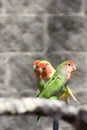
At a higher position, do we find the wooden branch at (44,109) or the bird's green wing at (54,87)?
the wooden branch at (44,109)

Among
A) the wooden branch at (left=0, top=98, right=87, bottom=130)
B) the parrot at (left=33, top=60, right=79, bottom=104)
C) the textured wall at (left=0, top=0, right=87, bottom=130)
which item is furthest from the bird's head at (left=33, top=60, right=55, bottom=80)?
the wooden branch at (left=0, top=98, right=87, bottom=130)

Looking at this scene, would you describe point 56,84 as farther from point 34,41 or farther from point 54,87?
point 34,41

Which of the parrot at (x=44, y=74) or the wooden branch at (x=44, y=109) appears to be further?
the parrot at (x=44, y=74)

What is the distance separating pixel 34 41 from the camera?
94.0 inches

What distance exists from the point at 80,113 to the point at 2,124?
210cm

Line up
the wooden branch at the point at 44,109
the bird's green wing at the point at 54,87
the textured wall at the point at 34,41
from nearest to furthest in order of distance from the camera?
the wooden branch at the point at 44,109 → the bird's green wing at the point at 54,87 → the textured wall at the point at 34,41

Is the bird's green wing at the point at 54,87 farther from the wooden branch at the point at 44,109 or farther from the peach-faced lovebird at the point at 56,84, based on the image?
the wooden branch at the point at 44,109

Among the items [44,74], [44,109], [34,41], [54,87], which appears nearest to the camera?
[44,109]

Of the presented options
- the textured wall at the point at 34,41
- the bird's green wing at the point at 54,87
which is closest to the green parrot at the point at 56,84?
the bird's green wing at the point at 54,87

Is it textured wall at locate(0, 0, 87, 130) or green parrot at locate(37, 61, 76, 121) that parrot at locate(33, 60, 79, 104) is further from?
textured wall at locate(0, 0, 87, 130)

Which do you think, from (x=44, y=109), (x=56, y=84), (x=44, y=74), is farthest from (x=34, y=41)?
(x=44, y=109)

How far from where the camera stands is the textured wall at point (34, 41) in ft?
7.76

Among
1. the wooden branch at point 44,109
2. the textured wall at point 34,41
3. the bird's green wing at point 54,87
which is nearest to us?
the wooden branch at point 44,109

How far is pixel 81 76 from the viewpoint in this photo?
7.93 feet
